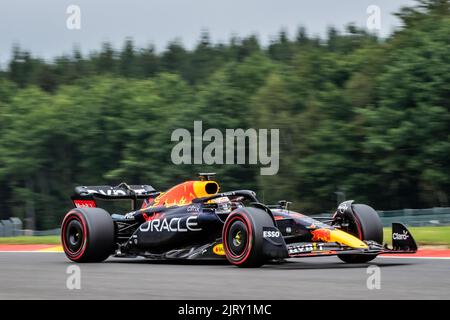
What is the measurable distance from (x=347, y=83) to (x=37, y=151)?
101 feet

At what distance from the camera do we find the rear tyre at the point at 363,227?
46.6 ft

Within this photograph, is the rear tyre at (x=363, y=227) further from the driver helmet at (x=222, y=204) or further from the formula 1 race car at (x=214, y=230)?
the driver helmet at (x=222, y=204)

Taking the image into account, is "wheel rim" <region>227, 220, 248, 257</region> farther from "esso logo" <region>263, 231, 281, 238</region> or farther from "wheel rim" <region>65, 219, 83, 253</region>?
"wheel rim" <region>65, 219, 83, 253</region>

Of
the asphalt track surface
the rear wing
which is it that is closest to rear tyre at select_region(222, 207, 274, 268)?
the asphalt track surface

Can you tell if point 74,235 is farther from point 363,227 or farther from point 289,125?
point 289,125

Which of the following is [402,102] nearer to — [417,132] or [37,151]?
[417,132]

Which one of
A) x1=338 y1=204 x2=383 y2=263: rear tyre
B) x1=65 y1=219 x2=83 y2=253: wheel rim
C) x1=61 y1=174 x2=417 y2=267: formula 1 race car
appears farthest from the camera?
x1=65 y1=219 x2=83 y2=253: wheel rim

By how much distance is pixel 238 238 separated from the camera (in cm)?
→ 1346

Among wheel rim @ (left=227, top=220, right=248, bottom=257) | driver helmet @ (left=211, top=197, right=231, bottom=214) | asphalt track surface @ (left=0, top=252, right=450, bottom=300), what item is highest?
driver helmet @ (left=211, top=197, right=231, bottom=214)

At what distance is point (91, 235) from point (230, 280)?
4.26 metres

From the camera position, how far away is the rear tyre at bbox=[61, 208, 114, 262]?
15266 mm

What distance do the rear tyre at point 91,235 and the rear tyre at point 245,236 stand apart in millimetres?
2524
